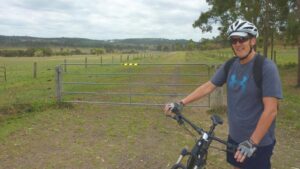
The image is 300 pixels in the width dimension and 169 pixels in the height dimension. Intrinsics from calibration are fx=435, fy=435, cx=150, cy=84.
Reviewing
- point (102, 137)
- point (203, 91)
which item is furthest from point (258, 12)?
point (203, 91)

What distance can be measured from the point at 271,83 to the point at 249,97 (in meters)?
0.26

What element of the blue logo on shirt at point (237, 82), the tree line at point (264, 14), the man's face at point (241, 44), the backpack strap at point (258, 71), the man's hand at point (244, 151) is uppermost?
the tree line at point (264, 14)

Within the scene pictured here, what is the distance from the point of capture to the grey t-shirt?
3.35 meters

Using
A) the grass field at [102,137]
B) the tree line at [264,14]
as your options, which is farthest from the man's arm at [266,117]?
the tree line at [264,14]

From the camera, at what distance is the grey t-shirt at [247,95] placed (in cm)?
335

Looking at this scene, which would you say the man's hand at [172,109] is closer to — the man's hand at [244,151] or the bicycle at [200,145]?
the bicycle at [200,145]

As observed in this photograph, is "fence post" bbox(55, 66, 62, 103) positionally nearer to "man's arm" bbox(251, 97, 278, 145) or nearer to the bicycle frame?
the bicycle frame

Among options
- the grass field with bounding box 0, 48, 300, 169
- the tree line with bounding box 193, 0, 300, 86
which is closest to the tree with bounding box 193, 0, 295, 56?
the tree line with bounding box 193, 0, 300, 86

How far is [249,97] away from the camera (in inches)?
139

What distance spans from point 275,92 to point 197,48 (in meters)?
129

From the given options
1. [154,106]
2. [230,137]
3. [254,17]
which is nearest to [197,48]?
[254,17]

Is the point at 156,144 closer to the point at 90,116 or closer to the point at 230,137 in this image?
the point at 90,116

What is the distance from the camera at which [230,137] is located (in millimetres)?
3855

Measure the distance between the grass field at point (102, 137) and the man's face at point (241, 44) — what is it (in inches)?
151
